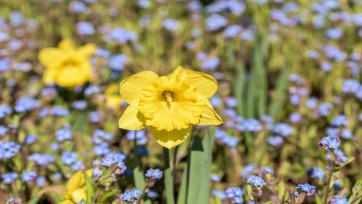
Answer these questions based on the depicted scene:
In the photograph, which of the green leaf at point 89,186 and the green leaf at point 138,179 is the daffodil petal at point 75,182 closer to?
the green leaf at point 89,186

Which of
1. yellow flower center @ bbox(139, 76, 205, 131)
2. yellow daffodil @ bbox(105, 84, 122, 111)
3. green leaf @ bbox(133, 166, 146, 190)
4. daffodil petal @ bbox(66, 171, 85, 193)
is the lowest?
daffodil petal @ bbox(66, 171, 85, 193)

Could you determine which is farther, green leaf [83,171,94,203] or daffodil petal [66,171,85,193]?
daffodil petal [66,171,85,193]

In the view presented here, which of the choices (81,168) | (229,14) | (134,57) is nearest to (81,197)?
(81,168)

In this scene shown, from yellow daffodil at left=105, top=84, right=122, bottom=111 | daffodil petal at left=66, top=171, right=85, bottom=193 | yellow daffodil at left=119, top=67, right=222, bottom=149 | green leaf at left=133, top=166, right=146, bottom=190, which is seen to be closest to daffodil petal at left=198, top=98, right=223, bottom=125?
yellow daffodil at left=119, top=67, right=222, bottom=149

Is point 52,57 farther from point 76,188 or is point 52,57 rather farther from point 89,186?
point 89,186

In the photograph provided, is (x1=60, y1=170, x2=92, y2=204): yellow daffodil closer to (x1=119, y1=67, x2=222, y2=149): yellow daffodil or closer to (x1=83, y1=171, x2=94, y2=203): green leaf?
(x1=83, y1=171, x2=94, y2=203): green leaf

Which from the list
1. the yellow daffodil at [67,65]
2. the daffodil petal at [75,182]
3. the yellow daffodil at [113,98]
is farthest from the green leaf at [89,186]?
the yellow daffodil at [67,65]
